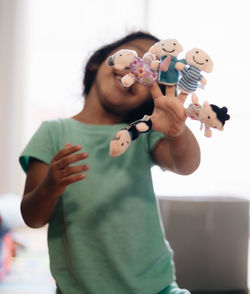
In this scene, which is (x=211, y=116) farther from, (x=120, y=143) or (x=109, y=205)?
(x=109, y=205)

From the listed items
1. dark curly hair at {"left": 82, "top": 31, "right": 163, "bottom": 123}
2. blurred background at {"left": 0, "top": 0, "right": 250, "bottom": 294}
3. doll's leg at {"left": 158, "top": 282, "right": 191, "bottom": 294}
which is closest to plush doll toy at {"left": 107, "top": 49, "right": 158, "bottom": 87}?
dark curly hair at {"left": 82, "top": 31, "right": 163, "bottom": 123}

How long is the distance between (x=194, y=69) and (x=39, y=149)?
220 millimetres

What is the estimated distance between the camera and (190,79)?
297 millimetres

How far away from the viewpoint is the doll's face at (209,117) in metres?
0.27

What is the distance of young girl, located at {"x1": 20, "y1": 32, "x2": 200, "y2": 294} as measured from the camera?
40cm

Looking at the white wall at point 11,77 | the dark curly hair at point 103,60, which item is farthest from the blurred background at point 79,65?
the dark curly hair at point 103,60

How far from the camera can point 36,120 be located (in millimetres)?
1127

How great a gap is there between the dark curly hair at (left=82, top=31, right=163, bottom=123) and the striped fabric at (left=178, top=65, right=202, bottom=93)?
14cm

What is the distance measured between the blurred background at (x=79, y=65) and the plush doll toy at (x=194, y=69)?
0.42 m

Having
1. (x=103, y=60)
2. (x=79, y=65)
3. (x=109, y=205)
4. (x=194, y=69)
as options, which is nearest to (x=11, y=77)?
(x=79, y=65)

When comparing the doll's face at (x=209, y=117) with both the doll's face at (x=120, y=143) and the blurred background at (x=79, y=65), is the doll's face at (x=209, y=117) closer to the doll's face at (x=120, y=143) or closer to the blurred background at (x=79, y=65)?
the doll's face at (x=120, y=143)

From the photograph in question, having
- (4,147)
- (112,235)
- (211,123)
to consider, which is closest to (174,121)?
(211,123)

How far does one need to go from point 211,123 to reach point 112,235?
0.21 metres

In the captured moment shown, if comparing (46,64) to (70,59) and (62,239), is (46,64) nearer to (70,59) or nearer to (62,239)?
(70,59)
